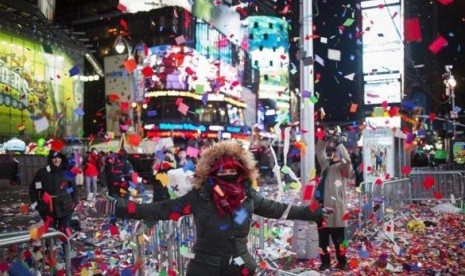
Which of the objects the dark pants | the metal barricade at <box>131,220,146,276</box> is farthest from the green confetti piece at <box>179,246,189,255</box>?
Result: the dark pants

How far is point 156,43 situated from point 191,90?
922 centimetres

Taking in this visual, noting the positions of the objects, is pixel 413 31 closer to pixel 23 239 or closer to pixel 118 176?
pixel 23 239

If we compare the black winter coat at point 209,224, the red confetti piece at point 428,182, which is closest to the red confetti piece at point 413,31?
the black winter coat at point 209,224

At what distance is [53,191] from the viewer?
7930 mm

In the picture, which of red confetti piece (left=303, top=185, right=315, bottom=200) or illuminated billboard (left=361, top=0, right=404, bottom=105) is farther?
illuminated billboard (left=361, top=0, right=404, bottom=105)

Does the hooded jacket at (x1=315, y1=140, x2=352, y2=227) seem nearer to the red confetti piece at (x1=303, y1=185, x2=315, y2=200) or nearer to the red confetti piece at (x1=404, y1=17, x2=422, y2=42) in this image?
the red confetti piece at (x1=303, y1=185, x2=315, y2=200)

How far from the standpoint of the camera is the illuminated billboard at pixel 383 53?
58812mm

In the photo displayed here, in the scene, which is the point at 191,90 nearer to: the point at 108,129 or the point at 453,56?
the point at 108,129

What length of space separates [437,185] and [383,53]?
162 feet

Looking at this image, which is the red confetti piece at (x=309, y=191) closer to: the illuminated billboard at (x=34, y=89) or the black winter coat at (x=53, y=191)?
the black winter coat at (x=53, y=191)

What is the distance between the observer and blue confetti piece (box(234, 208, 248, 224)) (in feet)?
12.1

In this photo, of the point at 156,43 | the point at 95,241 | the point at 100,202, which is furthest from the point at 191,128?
the point at 100,202

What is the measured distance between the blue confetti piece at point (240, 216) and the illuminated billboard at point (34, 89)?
69.1ft

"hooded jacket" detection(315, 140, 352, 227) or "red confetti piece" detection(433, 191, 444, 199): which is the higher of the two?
"hooded jacket" detection(315, 140, 352, 227)
